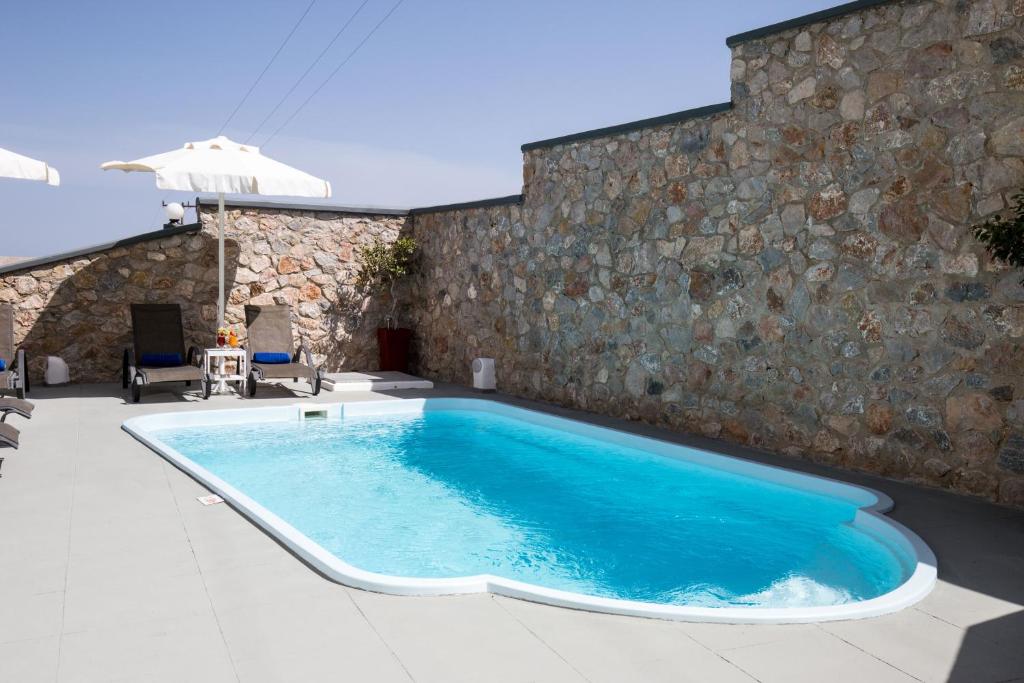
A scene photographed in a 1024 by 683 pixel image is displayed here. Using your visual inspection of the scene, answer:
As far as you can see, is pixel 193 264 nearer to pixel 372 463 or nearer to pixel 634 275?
pixel 372 463

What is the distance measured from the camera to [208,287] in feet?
36.6

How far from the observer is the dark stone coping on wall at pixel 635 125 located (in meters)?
7.14

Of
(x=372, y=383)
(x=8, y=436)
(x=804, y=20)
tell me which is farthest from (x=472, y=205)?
(x=8, y=436)

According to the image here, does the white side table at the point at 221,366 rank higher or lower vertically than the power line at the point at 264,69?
lower

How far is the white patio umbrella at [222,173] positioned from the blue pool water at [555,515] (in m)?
2.88

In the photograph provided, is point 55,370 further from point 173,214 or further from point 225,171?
point 225,171

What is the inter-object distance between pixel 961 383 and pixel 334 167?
806 inches

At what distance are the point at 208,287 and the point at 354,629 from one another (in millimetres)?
9131

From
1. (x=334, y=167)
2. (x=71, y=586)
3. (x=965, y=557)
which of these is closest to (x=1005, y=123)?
(x=965, y=557)

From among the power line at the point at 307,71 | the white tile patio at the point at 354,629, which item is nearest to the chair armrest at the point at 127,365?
the power line at the point at 307,71

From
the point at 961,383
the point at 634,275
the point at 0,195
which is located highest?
Result: the point at 0,195

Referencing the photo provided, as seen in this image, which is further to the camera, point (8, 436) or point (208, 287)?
point (208, 287)

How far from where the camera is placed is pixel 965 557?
4.01 m

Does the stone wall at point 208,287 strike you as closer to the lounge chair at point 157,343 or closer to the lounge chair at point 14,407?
the lounge chair at point 157,343
